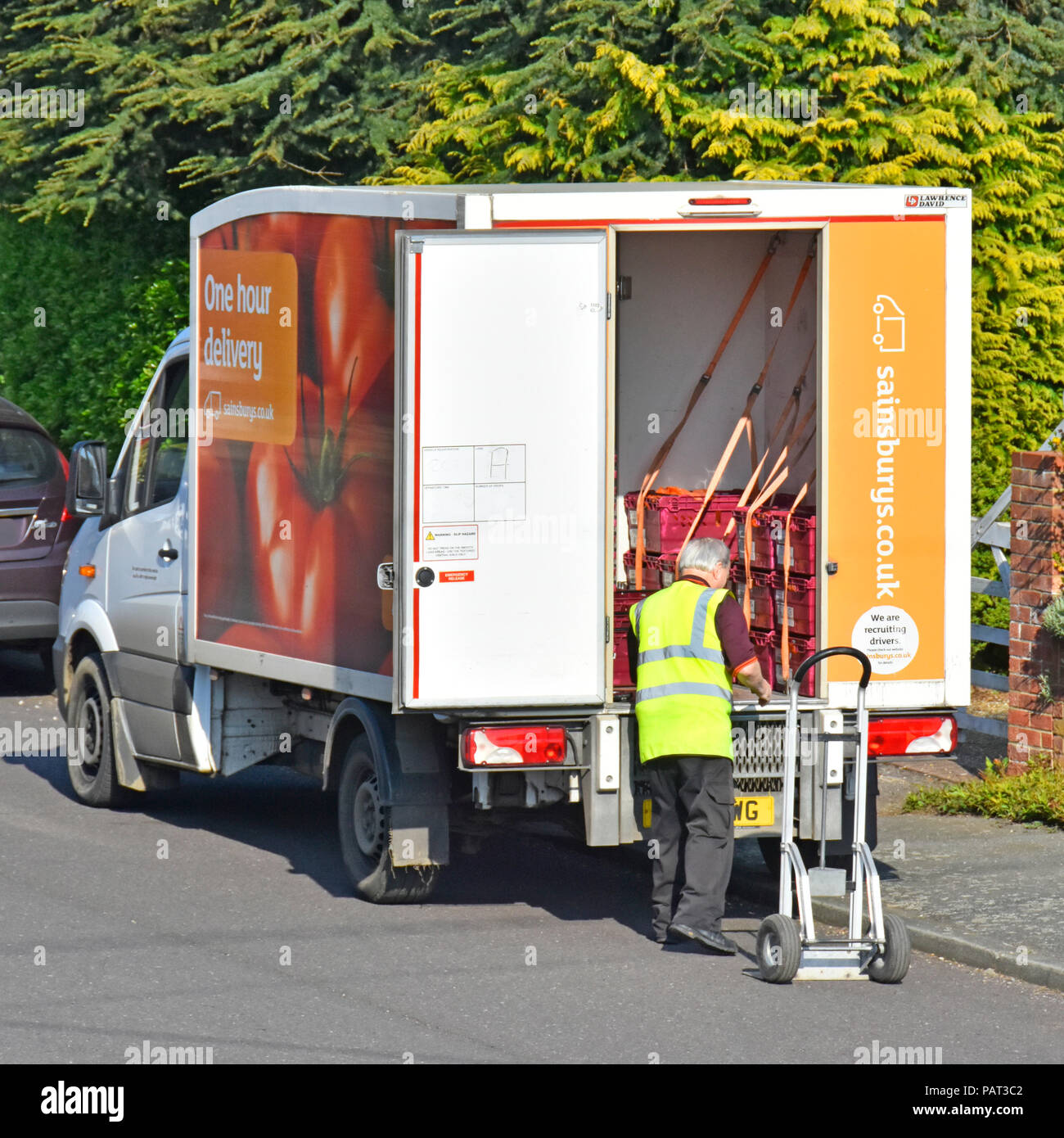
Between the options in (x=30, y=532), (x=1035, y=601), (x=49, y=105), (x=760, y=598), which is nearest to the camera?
(x=760, y=598)

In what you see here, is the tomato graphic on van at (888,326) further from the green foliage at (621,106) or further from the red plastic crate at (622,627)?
the green foliage at (621,106)

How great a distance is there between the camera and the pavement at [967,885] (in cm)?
758

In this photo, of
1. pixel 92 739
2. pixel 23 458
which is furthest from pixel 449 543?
pixel 23 458

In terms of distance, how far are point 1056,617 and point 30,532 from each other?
7904 millimetres

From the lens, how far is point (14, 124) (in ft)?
61.7

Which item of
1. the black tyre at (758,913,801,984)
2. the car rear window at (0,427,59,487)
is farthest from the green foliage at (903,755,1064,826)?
the car rear window at (0,427,59,487)

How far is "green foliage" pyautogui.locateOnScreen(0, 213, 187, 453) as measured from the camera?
18.5 metres

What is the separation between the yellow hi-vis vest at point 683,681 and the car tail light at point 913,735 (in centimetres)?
73

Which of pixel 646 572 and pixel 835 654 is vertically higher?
pixel 646 572

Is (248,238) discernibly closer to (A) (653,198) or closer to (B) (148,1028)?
(A) (653,198)

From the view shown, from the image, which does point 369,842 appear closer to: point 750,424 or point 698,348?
point 750,424

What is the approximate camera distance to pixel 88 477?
418 inches

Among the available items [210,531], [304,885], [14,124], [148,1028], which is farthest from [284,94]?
[148,1028]

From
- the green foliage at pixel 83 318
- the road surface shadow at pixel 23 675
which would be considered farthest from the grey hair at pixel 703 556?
the green foliage at pixel 83 318
